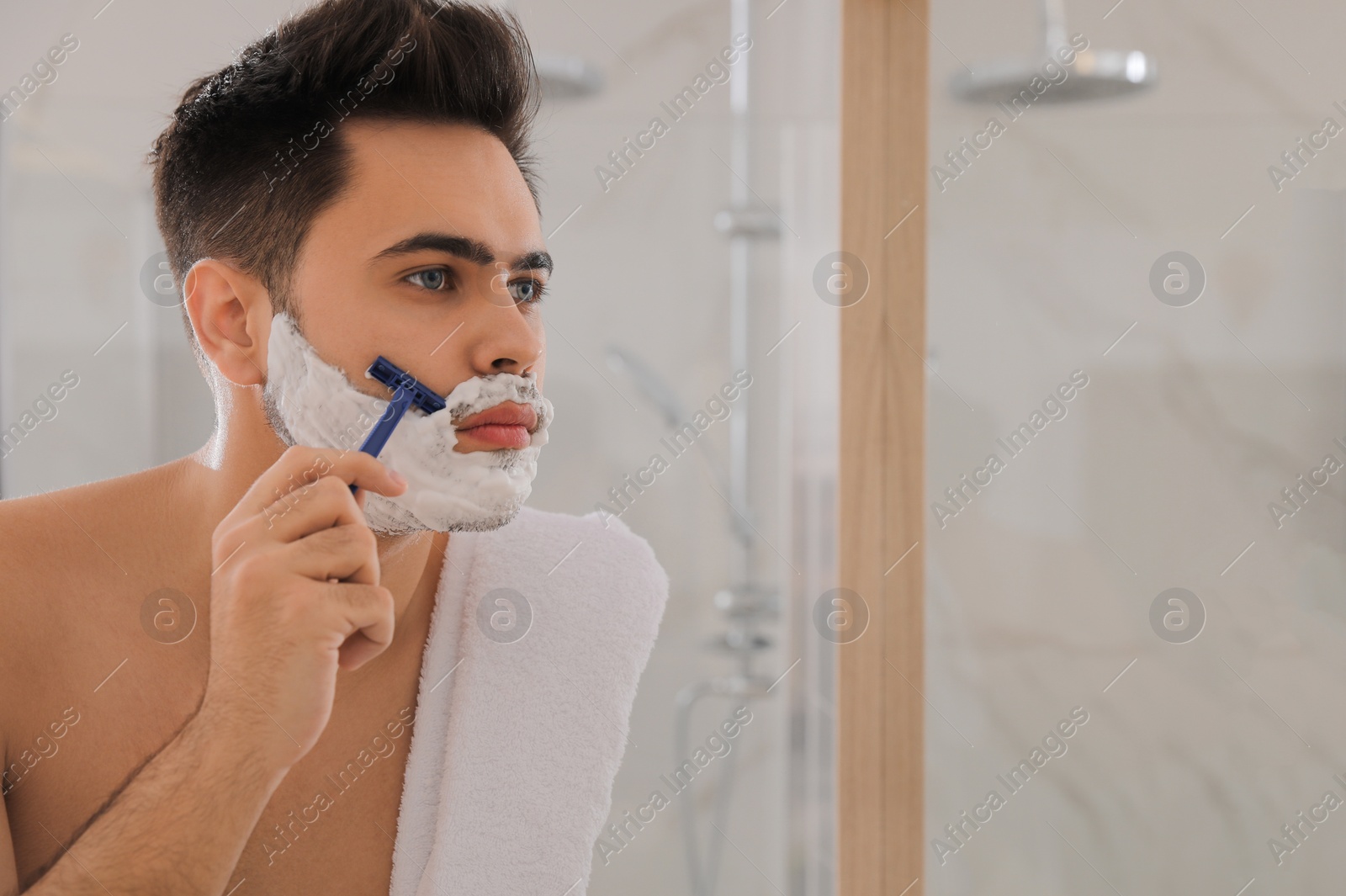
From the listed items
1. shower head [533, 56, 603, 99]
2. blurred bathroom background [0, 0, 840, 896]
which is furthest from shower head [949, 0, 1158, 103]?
shower head [533, 56, 603, 99]

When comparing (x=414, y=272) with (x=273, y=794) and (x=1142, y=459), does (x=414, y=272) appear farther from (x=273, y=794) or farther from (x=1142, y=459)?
(x=1142, y=459)

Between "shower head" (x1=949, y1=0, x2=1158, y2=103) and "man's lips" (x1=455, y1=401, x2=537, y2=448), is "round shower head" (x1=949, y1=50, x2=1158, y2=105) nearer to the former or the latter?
"shower head" (x1=949, y1=0, x2=1158, y2=103)

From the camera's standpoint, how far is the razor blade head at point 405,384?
2.04 feet

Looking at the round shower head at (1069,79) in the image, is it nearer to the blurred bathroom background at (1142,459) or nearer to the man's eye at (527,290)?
the blurred bathroom background at (1142,459)

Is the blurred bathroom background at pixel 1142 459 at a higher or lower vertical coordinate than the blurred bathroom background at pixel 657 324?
lower

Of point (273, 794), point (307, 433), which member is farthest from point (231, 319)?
point (273, 794)

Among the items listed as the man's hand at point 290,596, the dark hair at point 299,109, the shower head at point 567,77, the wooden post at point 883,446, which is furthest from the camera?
the shower head at point 567,77

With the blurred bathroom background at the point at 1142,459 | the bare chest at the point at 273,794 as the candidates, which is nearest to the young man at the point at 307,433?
the bare chest at the point at 273,794

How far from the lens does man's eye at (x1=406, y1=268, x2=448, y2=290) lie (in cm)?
64

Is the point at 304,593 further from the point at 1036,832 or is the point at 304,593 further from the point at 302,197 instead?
the point at 1036,832

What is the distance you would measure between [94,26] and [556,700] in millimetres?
703

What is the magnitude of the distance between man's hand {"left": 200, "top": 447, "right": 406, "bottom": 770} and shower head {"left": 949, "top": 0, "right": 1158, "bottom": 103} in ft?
1.97

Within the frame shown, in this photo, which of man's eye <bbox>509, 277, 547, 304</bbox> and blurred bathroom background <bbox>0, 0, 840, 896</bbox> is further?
blurred bathroom background <bbox>0, 0, 840, 896</bbox>

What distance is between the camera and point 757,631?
1.03m
